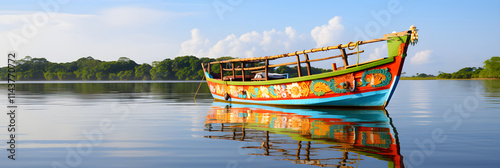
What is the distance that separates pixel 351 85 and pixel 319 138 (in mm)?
8281

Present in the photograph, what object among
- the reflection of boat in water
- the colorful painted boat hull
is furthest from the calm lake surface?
the colorful painted boat hull

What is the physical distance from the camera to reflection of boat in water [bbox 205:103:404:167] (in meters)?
6.93

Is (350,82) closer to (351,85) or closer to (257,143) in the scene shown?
(351,85)

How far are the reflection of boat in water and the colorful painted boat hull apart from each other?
3.21 metres

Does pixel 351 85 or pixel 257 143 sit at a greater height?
pixel 351 85

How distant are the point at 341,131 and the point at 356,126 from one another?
4.01 ft

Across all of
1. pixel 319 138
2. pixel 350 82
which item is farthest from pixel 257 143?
pixel 350 82

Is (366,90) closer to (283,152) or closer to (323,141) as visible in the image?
(323,141)

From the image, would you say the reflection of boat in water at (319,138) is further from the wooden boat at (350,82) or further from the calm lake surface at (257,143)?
the wooden boat at (350,82)

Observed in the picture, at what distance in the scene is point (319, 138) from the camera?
8.95m

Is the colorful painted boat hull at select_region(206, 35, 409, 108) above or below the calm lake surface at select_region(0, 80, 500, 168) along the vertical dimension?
above

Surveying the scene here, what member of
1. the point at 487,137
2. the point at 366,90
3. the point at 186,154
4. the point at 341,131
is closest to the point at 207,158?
the point at 186,154

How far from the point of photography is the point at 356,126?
1124 centimetres

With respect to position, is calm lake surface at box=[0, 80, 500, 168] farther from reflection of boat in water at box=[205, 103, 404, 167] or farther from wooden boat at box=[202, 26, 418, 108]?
wooden boat at box=[202, 26, 418, 108]
